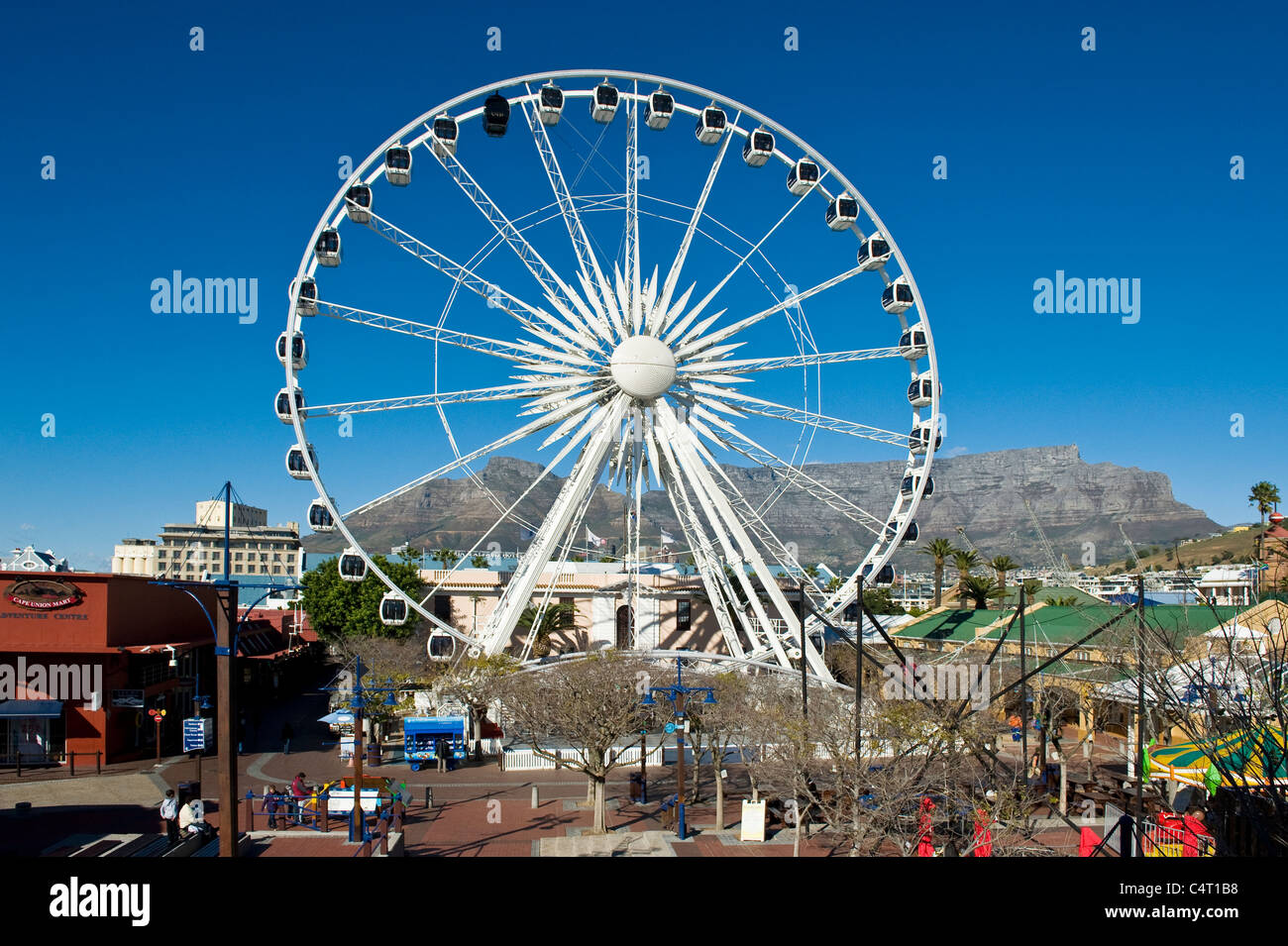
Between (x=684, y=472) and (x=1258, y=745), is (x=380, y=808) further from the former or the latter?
(x=1258, y=745)

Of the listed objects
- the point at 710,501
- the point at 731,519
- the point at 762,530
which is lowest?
the point at 762,530

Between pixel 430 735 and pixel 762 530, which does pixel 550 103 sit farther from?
pixel 430 735

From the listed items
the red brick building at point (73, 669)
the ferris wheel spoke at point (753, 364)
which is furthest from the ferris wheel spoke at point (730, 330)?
the red brick building at point (73, 669)

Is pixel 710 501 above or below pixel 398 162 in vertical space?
below

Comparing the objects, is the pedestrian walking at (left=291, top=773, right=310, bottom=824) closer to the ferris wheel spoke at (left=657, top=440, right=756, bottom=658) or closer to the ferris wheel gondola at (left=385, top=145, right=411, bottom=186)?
the ferris wheel spoke at (left=657, top=440, right=756, bottom=658)

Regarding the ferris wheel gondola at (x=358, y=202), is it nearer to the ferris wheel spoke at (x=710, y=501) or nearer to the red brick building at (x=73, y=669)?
the ferris wheel spoke at (x=710, y=501)

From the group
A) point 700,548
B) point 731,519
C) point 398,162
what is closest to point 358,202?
point 398,162

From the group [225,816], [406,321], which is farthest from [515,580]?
[225,816]
